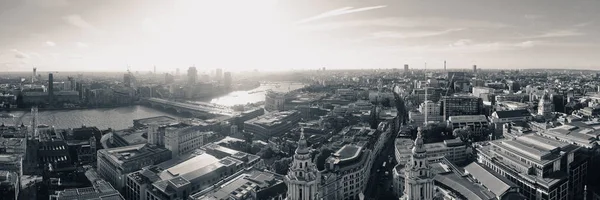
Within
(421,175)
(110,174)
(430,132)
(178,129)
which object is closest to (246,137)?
(178,129)

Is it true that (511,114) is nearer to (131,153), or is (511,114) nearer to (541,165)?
(541,165)

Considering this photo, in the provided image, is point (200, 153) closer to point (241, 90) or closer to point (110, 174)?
point (110, 174)

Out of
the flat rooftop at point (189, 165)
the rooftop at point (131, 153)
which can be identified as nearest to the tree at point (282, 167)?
the flat rooftop at point (189, 165)

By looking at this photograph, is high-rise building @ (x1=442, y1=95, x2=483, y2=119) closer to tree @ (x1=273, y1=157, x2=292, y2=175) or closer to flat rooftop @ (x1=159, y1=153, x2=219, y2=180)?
tree @ (x1=273, y1=157, x2=292, y2=175)

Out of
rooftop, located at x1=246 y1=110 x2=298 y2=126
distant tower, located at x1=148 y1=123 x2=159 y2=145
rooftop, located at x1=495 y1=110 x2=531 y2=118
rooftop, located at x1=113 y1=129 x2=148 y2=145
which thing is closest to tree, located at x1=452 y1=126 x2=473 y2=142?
rooftop, located at x1=495 y1=110 x2=531 y2=118

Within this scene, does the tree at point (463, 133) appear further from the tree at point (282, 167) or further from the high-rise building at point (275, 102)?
the high-rise building at point (275, 102)
